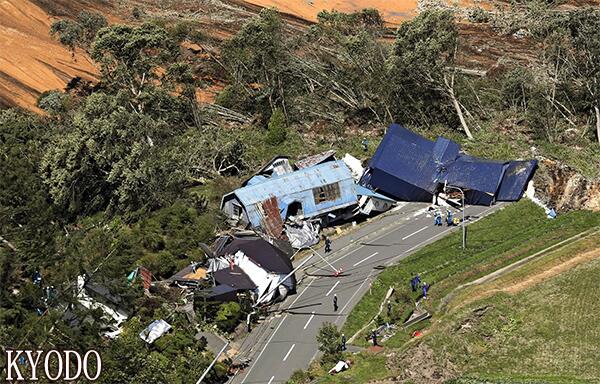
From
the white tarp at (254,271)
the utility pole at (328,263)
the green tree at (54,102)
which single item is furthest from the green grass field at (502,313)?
the green tree at (54,102)

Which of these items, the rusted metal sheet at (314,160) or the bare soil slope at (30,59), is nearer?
the rusted metal sheet at (314,160)

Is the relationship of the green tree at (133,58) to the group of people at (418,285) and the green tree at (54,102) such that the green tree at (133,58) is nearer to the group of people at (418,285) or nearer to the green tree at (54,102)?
the green tree at (54,102)

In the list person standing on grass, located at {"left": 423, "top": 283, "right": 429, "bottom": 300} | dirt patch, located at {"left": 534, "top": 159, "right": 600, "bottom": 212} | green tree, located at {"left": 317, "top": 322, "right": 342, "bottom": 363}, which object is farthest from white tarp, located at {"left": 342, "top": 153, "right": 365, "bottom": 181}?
green tree, located at {"left": 317, "top": 322, "right": 342, "bottom": 363}

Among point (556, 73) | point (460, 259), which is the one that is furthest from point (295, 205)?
point (556, 73)

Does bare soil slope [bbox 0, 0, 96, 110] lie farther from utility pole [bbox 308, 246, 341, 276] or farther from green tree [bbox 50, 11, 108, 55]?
utility pole [bbox 308, 246, 341, 276]

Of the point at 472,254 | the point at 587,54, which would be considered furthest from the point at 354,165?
the point at 587,54

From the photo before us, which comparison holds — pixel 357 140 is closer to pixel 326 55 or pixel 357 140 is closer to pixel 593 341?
pixel 326 55
